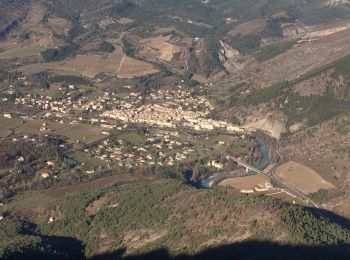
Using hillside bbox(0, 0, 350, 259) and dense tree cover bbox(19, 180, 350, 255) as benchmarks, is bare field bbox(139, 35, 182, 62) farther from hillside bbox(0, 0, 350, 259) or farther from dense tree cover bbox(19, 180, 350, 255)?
dense tree cover bbox(19, 180, 350, 255)

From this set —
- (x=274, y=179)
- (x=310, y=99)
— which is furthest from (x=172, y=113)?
(x=274, y=179)

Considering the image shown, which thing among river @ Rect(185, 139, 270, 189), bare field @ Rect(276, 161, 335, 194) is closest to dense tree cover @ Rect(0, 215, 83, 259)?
river @ Rect(185, 139, 270, 189)

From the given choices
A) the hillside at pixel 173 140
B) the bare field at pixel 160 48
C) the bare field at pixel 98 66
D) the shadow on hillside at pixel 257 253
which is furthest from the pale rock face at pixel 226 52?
the shadow on hillside at pixel 257 253

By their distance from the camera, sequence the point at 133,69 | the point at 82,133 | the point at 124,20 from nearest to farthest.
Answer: the point at 82,133
the point at 133,69
the point at 124,20

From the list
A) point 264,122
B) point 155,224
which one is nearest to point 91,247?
point 155,224

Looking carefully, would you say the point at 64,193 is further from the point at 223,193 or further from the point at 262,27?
the point at 262,27

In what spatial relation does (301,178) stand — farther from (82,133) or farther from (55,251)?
(55,251)

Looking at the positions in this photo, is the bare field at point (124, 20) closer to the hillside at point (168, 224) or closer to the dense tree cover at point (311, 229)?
the hillside at point (168, 224)
